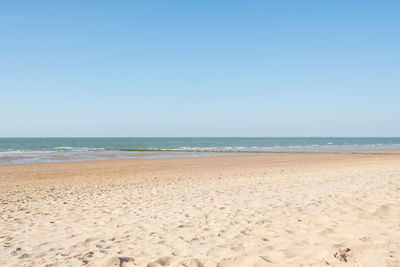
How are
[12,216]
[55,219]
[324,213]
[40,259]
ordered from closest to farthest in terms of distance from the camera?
[40,259], [324,213], [55,219], [12,216]

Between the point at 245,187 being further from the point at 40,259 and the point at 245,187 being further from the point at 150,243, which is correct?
the point at 40,259

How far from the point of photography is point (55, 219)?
7082 millimetres

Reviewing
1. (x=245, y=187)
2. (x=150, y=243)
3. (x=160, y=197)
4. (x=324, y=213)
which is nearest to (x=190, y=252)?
(x=150, y=243)

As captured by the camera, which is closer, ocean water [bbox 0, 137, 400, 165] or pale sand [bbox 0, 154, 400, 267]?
pale sand [bbox 0, 154, 400, 267]

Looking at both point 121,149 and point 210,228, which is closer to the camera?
point 210,228

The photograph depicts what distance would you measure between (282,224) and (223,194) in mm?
3821

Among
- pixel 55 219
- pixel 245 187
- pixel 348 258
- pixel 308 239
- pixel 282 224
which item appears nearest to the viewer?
pixel 348 258

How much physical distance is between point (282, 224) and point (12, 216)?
19.5ft

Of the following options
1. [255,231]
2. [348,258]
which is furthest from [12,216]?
[348,258]

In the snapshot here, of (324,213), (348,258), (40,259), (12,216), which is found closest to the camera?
(348,258)

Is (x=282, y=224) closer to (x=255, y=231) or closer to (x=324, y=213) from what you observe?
(x=255, y=231)

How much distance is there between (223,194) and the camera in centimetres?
972

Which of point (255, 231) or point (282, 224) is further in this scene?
point (282, 224)

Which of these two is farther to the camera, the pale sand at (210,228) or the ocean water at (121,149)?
the ocean water at (121,149)
